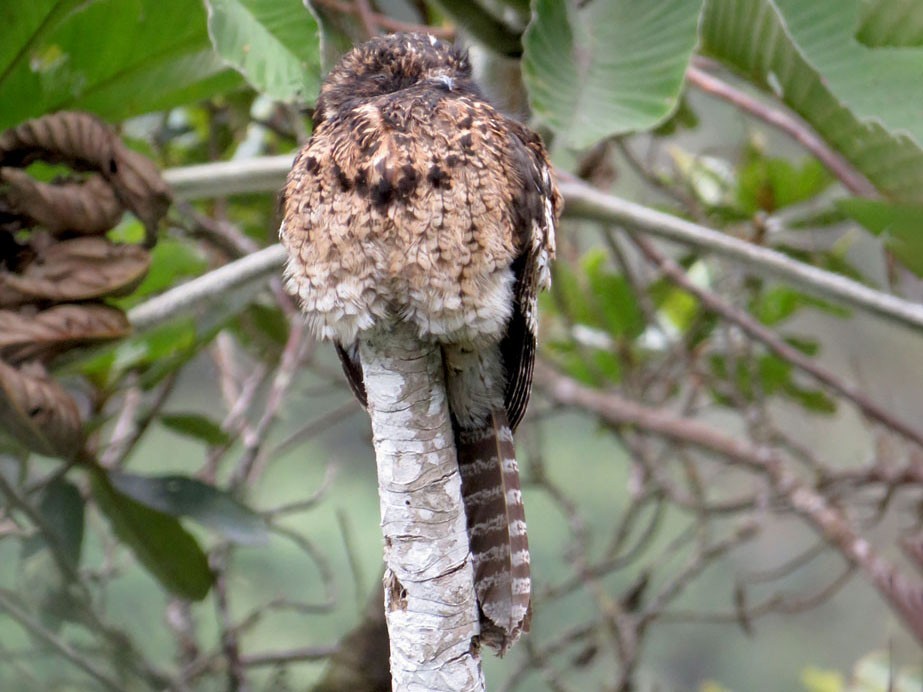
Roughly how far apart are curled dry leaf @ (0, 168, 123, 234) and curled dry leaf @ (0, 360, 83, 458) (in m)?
0.22

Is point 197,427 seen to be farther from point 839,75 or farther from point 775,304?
point 775,304

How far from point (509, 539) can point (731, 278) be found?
5.10ft

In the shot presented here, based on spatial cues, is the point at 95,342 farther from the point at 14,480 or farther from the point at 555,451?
the point at 555,451

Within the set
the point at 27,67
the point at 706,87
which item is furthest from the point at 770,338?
the point at 27,67

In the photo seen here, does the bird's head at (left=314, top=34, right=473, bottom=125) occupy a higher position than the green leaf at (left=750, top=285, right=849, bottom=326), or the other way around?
the bird's head at (left=314, top=34, right=473, bottom=125)

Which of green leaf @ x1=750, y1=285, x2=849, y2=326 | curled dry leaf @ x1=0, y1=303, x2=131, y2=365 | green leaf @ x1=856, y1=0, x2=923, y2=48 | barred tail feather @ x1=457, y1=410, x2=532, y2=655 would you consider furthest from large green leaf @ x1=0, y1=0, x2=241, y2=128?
green leaf @ x1=750, y1=285, x2=849, y2=326

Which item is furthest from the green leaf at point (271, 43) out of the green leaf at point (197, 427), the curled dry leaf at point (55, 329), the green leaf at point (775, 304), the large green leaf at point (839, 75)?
the green leaf at point (775, 304)

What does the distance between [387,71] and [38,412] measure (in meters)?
0.66

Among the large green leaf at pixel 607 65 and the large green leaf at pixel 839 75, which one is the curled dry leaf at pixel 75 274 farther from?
the large green leaf at pixel 839 75

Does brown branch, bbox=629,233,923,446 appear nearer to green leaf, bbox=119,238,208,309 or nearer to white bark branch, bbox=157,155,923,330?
white bark branch, bbox=157,155,923,330

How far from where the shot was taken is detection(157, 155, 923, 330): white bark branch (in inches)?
59.2

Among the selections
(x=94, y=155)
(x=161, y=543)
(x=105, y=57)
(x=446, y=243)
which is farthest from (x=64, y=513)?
(x=446, y=243)

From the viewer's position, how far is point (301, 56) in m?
1.29

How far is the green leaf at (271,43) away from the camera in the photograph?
127cm
